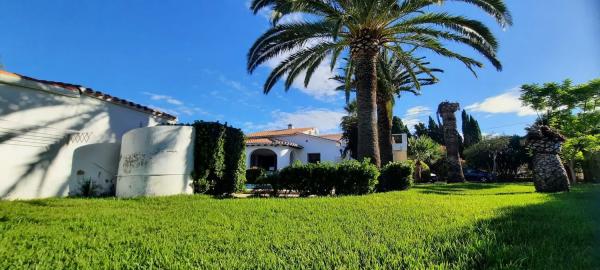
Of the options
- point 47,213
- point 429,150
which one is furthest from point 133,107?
point 429,150

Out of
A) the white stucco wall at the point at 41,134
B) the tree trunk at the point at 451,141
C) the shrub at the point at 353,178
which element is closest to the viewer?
the white stucco wall at the point at 41,134

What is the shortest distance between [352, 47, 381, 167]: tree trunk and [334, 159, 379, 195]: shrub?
5.79 ft

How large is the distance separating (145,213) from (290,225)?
133 inches

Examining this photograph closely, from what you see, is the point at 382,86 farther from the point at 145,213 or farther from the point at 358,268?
the point at 358,268

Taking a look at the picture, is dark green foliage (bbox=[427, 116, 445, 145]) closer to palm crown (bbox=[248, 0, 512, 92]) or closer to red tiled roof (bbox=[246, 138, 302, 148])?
red tiled roof (bbox=[246, 138, 302, 148])

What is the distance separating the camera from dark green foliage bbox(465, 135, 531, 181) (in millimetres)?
36344

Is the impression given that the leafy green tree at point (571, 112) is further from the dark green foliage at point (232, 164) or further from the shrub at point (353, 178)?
the dark green foliage at point (232, 164)

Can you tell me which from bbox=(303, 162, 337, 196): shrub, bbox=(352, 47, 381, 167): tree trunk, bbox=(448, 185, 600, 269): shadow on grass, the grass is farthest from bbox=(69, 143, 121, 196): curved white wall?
bbox=(448, 185, 600, 269): shadow on grass

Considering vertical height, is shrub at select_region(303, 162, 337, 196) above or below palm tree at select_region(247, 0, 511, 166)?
below

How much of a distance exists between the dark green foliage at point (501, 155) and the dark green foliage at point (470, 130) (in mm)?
13252

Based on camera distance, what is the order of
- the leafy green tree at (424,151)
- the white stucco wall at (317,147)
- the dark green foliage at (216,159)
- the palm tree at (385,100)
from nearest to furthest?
the dark green foliage at (216,159), the palm tree at (385,100), the white stucco wall at (317,147), the leafy green tree at (424,151)

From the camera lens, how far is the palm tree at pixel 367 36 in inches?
484

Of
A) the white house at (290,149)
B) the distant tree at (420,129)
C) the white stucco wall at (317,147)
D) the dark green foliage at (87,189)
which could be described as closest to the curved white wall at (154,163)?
the dark green foliage at (87,189)

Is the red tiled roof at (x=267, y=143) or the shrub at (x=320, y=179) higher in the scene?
the red tiled roof at (x=267, y=143)
